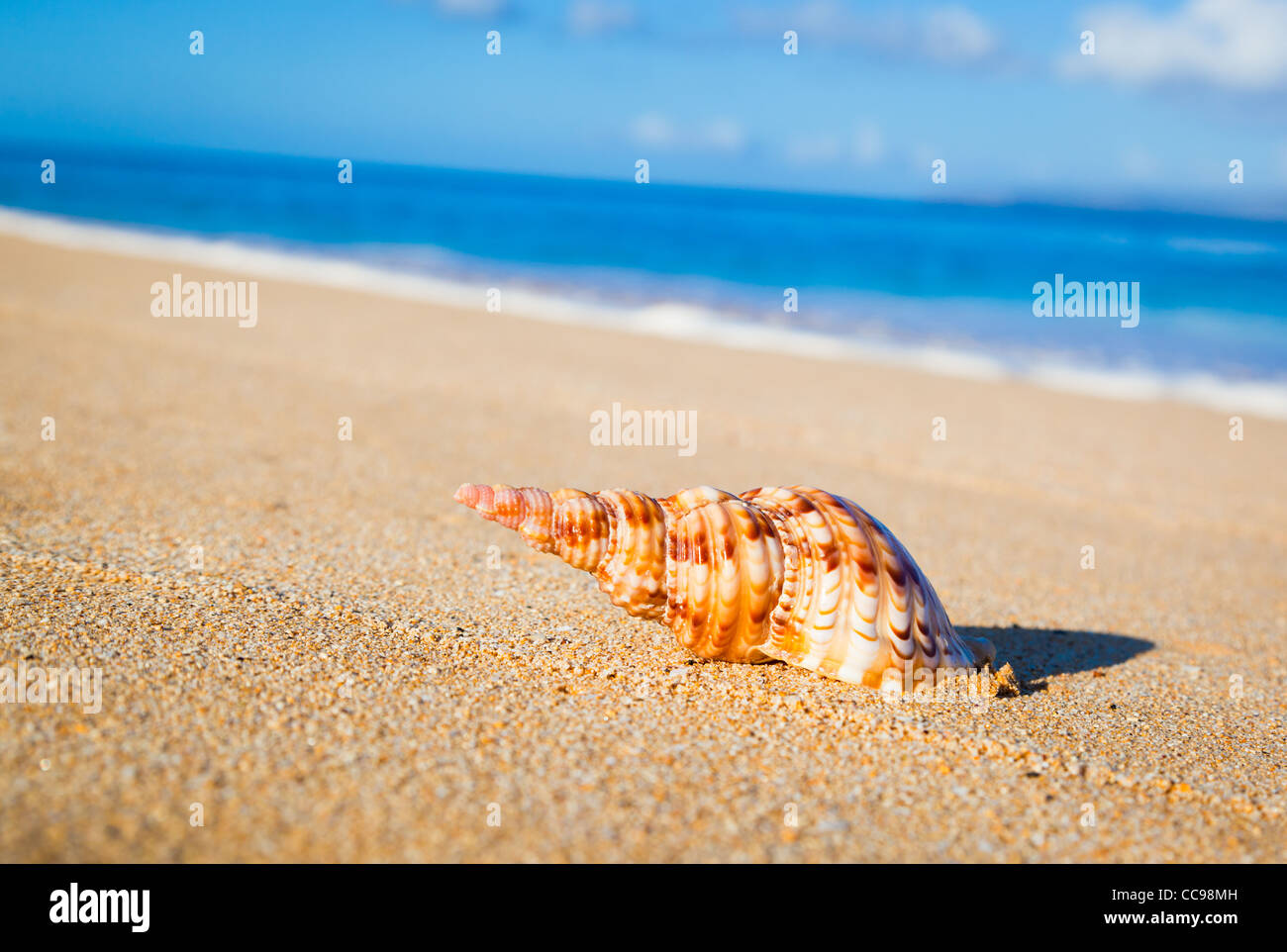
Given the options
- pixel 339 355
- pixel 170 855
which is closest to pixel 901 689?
pixel 170 855

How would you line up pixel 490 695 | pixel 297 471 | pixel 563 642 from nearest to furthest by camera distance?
pixel 490 695
pixel 563 642
pixel 297 471

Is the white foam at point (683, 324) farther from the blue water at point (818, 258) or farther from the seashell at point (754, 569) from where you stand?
the seashell at point (754, 569)

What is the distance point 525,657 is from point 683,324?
12.6 m

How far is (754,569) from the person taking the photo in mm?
2799

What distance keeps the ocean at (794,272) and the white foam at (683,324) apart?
0.08 m

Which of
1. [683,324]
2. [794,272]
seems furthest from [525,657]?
[794,272]

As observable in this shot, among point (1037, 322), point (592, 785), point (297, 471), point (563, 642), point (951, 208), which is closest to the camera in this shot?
point (592, 785)

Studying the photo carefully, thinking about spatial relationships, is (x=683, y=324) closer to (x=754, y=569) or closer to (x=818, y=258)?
(x=754, y=569)

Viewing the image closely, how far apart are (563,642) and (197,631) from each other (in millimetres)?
1198

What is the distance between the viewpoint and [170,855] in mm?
1968

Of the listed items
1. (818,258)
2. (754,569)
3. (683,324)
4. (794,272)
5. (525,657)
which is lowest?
(525,657)

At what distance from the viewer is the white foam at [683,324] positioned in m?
12.4
